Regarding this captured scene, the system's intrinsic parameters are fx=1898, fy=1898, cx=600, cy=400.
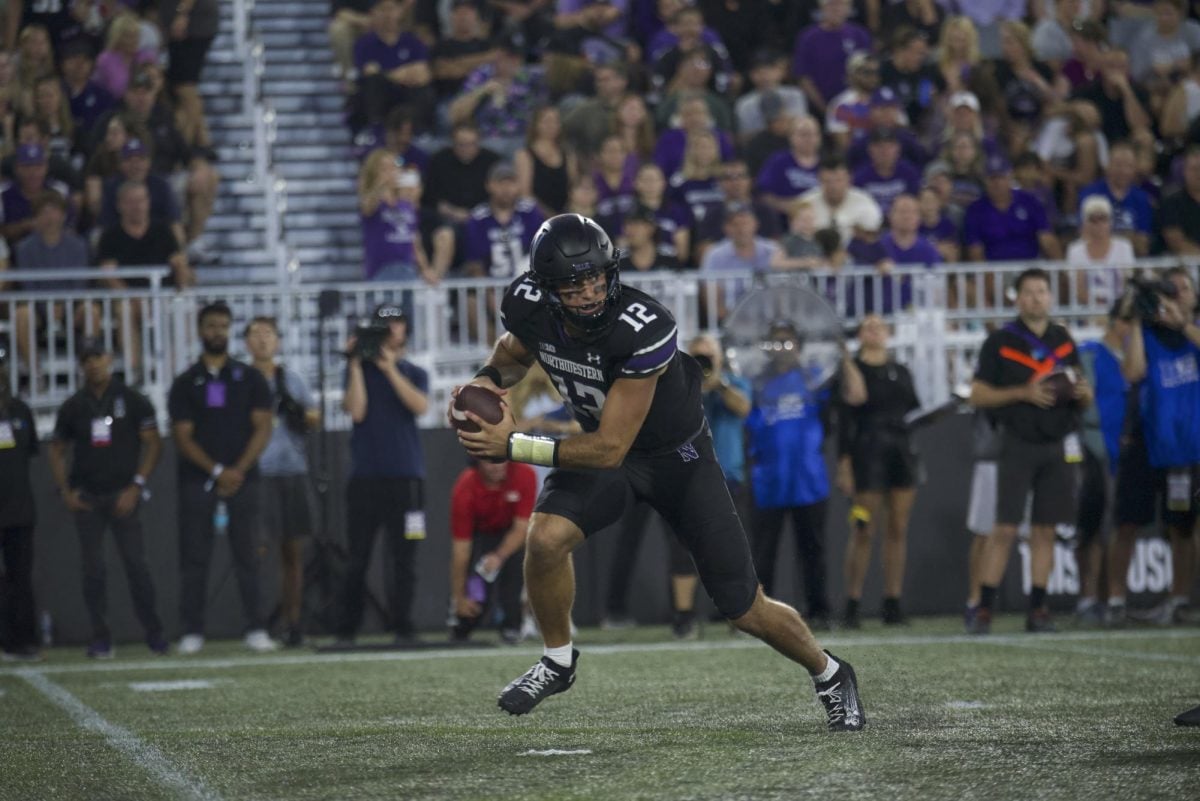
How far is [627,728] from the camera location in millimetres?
6898

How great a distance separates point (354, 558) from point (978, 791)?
22.6ft

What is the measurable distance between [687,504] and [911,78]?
10.6 m

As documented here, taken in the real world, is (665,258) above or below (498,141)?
below

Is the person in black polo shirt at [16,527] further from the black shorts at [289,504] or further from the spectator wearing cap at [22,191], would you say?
the spectator wearing cap at [22,191]

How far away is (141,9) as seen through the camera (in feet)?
52.9

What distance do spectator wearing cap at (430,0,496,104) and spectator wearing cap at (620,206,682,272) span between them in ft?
10.1

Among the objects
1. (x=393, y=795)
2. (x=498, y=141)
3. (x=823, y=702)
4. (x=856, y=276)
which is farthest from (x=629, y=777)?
(x=498, y=141)

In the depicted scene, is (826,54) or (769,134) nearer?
(769,134)

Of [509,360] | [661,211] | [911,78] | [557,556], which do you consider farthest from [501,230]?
[557,556]

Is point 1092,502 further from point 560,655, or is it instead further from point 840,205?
point 560,655

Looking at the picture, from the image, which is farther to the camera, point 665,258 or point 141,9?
point 141,9

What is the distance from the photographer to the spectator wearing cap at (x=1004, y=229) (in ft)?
48.2

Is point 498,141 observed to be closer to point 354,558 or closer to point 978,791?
point 354,558

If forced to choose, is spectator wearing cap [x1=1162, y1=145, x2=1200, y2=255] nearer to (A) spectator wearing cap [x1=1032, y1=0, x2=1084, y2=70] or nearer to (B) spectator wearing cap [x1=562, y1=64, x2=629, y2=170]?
(A) spectator wearing cap [x1=1032, y1=0, x2=1084, y2=70]
